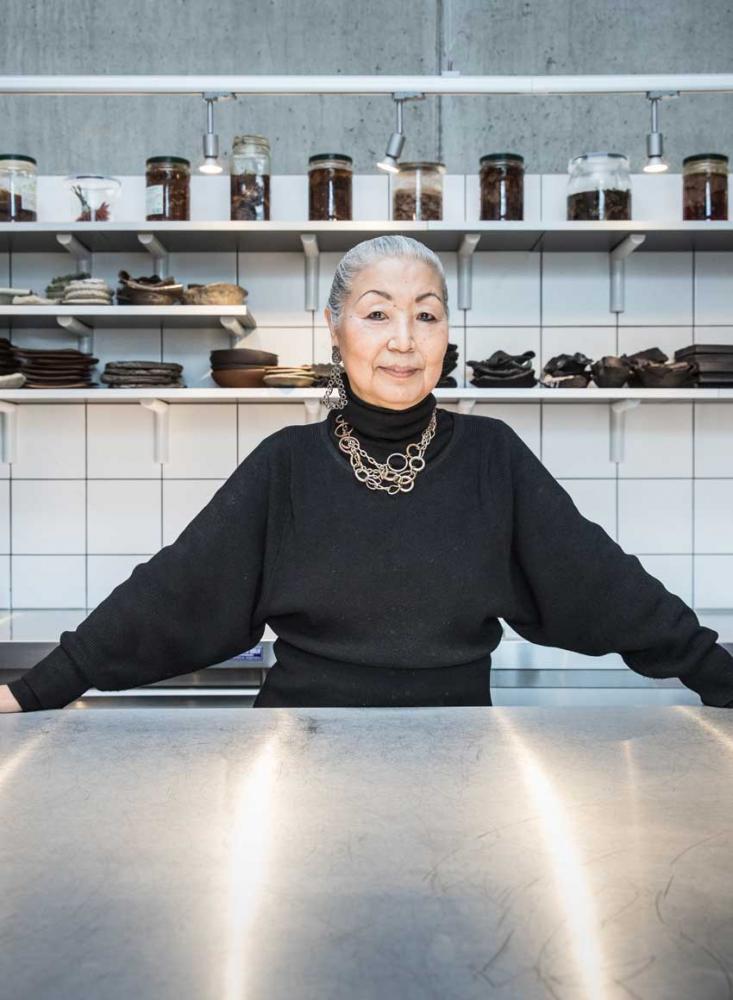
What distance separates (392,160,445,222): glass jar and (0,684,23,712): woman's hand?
1848mm

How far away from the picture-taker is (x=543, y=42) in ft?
12.9

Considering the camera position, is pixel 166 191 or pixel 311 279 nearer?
pixel 166 191

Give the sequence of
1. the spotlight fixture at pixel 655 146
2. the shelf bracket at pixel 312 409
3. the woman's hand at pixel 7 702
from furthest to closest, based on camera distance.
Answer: the shelf bracket at pixel 312 409 < the spotlight fixture at pixel 655 146 < the woman's hand at pixel 7 702

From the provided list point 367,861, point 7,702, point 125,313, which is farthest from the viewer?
point 125,313

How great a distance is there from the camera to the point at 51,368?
251 cm

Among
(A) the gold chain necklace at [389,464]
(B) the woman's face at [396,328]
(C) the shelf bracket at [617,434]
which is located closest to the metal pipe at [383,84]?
(B) the woman's face at [396,328]

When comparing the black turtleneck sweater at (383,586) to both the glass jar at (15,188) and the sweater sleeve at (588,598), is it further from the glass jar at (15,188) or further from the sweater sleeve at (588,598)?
the glass jar at (15,188)

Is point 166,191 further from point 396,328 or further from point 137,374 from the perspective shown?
point 396,328

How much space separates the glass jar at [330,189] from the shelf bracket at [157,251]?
0.42 meters

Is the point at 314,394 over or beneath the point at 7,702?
over

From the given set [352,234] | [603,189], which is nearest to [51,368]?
[352,234]

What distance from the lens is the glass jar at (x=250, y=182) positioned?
2.51 metres

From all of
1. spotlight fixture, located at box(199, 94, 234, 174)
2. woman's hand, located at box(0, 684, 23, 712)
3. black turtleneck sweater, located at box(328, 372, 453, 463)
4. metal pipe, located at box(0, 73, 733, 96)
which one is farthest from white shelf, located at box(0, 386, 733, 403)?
woman's hand, located at box(0, 684, 23, 712)

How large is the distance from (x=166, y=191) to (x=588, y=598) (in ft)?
5.96
